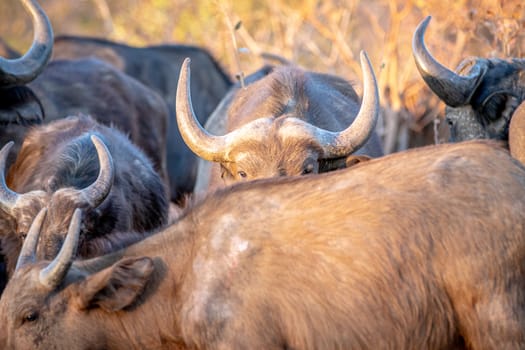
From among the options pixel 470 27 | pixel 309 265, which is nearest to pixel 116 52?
pixel 470 27

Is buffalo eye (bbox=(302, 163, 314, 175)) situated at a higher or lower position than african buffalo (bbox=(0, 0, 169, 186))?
higher

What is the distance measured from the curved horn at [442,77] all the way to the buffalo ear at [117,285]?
282 cm

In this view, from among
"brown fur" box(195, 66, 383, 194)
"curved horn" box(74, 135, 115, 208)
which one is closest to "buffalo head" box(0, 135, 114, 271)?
"curved horn" box(74, 135, 115, 208)

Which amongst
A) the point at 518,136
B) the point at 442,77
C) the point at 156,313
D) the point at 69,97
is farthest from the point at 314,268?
the point at 69,97

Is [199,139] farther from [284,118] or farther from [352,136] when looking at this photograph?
[352,136]

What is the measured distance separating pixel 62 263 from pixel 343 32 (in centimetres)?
824

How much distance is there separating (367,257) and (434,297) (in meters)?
0.34

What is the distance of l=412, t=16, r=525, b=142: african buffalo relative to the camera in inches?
255

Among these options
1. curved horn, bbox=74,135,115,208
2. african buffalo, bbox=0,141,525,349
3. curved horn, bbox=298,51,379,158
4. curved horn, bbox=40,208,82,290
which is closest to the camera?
african buffalo, bbox=0,141,525,349

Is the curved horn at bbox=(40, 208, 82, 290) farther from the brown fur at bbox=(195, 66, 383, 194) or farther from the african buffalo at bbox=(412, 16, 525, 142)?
the african buffalo at bbox=(412, 16, 525, 142)

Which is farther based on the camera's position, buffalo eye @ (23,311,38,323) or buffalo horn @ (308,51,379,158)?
buffalo horn @ (308,51,379,158)

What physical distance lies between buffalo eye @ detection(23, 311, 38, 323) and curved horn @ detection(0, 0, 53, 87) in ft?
12.7

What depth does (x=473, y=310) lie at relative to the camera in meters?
3.98

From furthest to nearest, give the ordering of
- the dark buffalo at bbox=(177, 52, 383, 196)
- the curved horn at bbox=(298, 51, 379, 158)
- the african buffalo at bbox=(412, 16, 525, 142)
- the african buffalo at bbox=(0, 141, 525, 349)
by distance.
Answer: the african buffalo at bbox=(412, 16, 525, 142) < the curved horn at bbox=(298, 51, 379, 158) < the dark buffalo at bbox=(177, 52, 383, 196) < the african buffalo at bbox=(0, 141, 525, 349)
